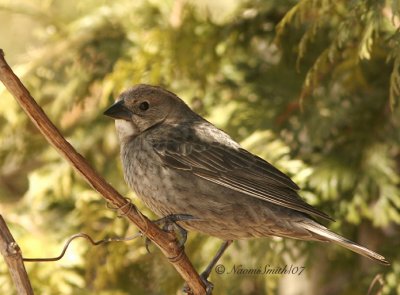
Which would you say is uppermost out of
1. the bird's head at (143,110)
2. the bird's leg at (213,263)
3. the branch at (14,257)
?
the branch at (14,257)

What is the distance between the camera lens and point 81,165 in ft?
8.80

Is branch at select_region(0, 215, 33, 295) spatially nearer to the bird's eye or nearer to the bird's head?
the bird's head

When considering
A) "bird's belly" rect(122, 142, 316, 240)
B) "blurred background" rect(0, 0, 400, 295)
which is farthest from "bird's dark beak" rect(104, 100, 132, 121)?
"blurred background" rect(0, 0, 400, 295)

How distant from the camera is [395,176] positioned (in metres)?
4.52

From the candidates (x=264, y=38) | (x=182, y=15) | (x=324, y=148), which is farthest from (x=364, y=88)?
(x=182, y=15)

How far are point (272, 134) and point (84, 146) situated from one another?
1.47 metres

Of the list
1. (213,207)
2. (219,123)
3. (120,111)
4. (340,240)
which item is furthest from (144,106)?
(340,240)

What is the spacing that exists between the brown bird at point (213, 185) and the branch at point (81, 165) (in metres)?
0.46

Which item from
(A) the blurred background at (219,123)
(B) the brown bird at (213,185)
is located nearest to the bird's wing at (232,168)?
(B) the brown bird at (213,185)

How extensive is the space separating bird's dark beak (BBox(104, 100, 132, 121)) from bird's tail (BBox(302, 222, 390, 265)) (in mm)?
1158

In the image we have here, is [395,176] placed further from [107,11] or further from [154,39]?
[107,11]

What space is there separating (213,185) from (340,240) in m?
0.71

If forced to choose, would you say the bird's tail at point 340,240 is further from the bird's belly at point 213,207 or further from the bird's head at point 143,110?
the bird's head at point 143,110

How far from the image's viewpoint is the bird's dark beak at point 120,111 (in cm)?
398
